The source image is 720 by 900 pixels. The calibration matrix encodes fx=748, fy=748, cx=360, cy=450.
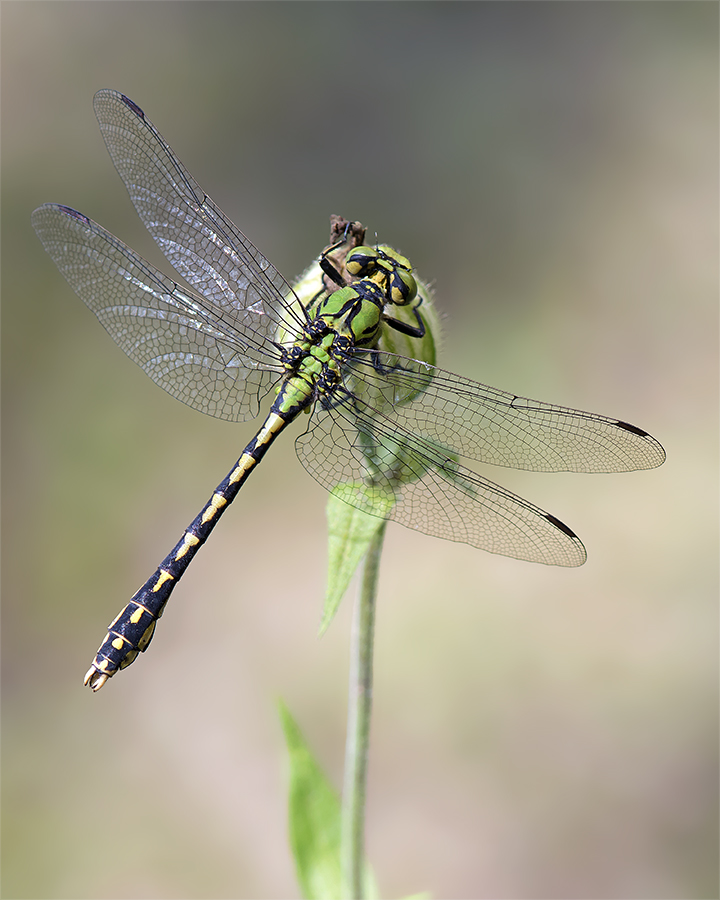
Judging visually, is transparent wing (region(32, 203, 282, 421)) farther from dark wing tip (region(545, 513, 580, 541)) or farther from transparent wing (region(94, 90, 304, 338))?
dark wing tip (region(545, 513, 580, 541))

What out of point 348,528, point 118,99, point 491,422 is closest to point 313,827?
point 348,528

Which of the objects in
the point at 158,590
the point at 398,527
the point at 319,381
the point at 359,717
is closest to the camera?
the point at 359,717

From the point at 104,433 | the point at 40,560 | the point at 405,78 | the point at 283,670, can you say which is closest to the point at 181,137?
the point at 405,78

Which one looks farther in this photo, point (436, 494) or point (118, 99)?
point (118, 99)

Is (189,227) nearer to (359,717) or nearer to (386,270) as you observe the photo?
(386,270)

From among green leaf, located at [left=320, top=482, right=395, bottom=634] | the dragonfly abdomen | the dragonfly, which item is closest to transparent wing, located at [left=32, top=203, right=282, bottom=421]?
the dragonfly

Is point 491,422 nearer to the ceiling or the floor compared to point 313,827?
nearer to the ceiling

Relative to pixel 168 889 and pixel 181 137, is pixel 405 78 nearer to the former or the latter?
A: pixel 181 137
